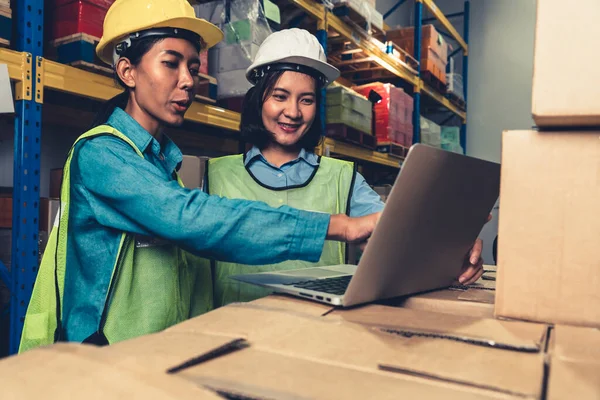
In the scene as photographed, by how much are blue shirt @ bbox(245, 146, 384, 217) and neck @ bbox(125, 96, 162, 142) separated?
1.19 ft


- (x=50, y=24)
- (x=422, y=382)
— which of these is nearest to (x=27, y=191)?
(x=50, y=24)

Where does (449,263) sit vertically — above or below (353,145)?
below

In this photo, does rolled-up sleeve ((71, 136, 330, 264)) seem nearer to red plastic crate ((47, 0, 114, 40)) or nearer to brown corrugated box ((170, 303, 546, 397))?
brown corrugated box ((170, 303, 546, 397))

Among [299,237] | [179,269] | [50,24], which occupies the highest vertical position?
[50,24]

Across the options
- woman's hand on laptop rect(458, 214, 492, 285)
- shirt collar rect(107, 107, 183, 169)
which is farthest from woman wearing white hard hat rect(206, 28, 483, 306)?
woman's hand on laptop rect(458, 214, 492, 285)

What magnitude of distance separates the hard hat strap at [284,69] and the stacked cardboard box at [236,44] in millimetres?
611

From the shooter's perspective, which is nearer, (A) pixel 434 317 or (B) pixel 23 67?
(A) pixel 434 317

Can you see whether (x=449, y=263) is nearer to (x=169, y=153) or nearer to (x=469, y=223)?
(x=469, y=223)

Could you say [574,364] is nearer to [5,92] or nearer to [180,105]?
[180,105]

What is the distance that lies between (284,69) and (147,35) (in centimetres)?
47

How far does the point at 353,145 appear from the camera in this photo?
3.45m

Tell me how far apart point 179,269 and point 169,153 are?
0.34 metres

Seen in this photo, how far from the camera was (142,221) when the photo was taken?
0.91m

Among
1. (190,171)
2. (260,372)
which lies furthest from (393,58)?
(260,372)
